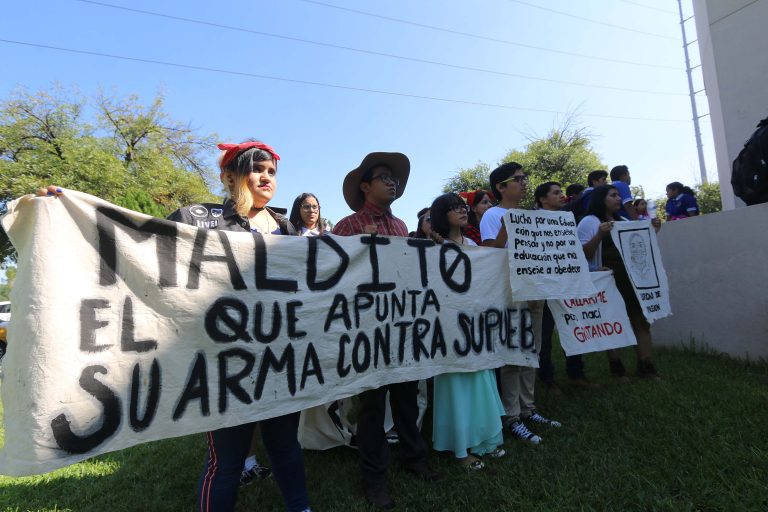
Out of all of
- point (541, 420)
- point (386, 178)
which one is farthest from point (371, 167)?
point (541, 420)

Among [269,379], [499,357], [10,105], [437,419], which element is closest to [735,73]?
[499,357]

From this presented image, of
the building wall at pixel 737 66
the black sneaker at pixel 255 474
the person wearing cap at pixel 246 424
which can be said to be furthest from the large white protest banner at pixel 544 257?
the building wall at pixel 737 66

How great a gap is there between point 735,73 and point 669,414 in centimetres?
619

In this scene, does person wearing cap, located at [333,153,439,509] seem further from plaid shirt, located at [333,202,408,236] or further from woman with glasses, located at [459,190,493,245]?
woman with glasses, located at [459,190,493,245]

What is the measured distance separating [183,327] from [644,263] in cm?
433

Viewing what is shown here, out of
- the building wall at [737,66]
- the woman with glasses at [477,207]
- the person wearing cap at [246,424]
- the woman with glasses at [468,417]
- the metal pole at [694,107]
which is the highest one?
the metal pole at [694,107]

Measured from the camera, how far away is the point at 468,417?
276 cm

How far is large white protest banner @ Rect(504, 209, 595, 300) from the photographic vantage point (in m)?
3.17

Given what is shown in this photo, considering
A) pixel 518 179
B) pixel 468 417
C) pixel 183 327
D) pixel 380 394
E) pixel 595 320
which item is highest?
pixel 518 179

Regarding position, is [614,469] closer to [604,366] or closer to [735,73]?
[604,366]

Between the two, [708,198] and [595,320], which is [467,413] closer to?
[595,320]

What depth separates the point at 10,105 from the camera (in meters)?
19.1

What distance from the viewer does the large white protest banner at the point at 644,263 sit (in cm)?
417

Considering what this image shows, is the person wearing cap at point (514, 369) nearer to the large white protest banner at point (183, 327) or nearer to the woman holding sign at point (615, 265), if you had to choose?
the large white protest banner at point (183, 327)
